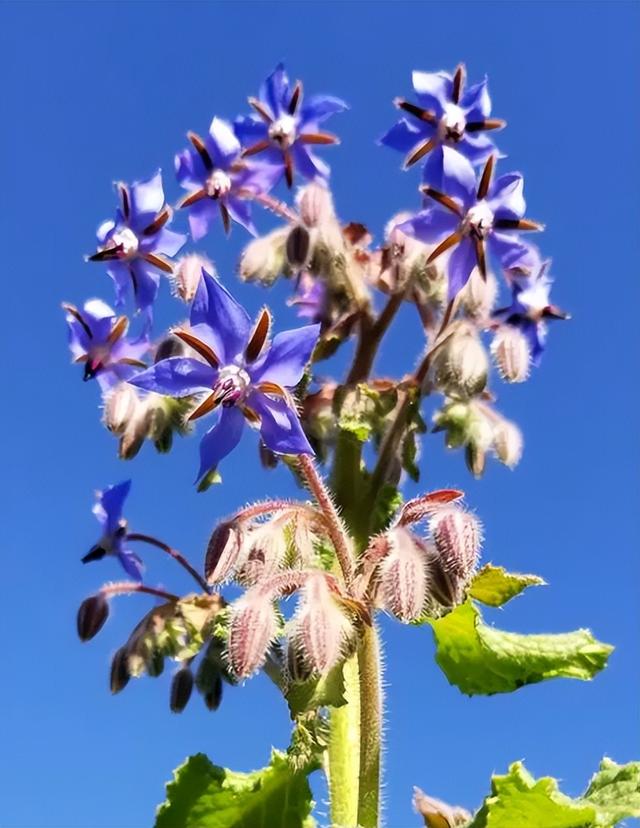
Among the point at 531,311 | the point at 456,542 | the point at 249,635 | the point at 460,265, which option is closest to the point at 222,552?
the point at 249,635

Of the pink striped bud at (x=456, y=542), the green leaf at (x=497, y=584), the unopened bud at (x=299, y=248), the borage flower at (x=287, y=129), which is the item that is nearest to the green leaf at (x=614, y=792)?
the green leaf at (x=497, y=584)

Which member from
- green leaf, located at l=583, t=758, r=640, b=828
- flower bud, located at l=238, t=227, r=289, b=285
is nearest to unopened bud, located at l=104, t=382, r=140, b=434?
flower bud, located at l=238, t=227, r=289, b=285

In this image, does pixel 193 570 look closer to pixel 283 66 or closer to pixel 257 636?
pixel 257 636

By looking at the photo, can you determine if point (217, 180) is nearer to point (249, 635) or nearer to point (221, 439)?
point (221, 439)

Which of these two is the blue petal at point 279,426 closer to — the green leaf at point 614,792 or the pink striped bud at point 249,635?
the pink striped bud at point 249,635

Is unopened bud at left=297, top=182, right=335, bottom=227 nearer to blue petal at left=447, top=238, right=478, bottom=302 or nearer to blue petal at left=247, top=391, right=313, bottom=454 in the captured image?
blue petal at left=447, top=238, right=478, bottom=302

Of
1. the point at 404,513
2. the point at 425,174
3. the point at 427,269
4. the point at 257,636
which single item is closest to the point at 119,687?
the point at 257,636
